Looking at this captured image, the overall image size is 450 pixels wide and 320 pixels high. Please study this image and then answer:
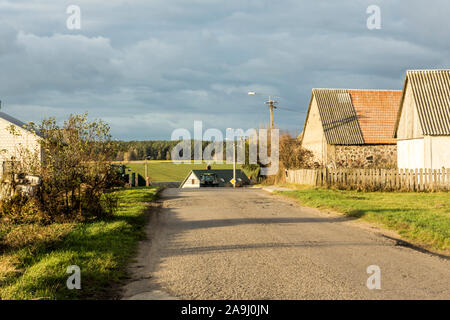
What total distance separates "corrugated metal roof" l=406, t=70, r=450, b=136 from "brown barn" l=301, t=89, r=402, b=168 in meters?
7.20

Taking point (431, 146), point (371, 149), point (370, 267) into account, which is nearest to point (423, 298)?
point (370, 267)

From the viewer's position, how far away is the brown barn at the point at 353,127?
1394 inches

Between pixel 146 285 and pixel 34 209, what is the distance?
6955 mm

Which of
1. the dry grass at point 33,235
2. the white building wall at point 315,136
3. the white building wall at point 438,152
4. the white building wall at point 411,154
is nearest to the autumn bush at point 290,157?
the white building wall at point 315,136

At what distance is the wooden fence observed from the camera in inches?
955

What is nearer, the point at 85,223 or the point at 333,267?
the point at 333,267

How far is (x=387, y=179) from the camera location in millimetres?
24953

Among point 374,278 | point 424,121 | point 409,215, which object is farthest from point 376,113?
point 374,278

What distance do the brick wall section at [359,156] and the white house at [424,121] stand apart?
4858 millimetres

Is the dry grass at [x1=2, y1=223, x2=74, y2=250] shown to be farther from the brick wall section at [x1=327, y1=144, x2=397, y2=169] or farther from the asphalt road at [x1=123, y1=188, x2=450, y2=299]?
the brick wall section at [x1=327, y1=144, x2=397, y2=169]

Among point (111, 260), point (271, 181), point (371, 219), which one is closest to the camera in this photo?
point (111, 260)

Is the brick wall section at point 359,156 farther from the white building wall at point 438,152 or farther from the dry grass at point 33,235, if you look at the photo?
the dry grass at point 33,235
